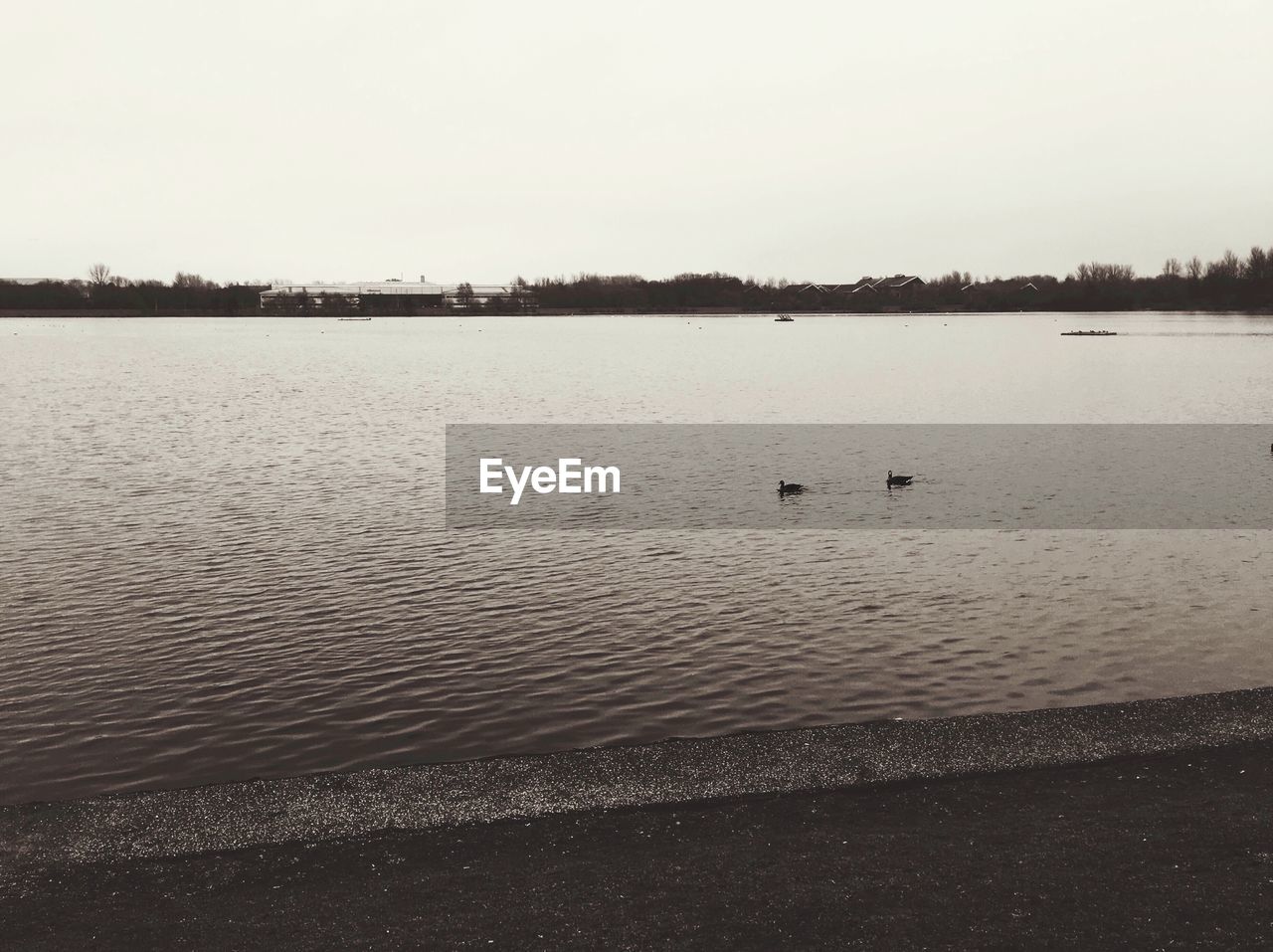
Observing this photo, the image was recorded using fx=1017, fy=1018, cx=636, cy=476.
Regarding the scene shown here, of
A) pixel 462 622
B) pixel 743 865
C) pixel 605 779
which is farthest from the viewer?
pixel 462 622

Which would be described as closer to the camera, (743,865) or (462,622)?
(743,865)

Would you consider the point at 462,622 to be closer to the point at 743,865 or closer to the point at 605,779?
the point at 605,779

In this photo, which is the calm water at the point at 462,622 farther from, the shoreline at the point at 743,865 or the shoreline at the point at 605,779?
the shoreline at the point at 743,865

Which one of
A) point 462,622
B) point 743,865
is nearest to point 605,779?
point 743,865

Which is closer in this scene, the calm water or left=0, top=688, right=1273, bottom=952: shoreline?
left=0, top=688, right=1273, bottom=952: shoreline

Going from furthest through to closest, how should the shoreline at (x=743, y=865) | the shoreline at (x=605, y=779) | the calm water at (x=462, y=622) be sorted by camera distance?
the calm water at (x=462, y=622)
the shoreline at (x=605, y=779)
the shoreline at (x=743, y=865)

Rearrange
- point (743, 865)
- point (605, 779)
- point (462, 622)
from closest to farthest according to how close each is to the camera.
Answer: point (743, 865) < point (605, 779) < point (462, 622)

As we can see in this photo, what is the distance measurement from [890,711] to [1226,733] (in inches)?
183

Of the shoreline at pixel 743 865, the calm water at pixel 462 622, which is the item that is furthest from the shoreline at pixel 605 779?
the calm water at pixel 462 622

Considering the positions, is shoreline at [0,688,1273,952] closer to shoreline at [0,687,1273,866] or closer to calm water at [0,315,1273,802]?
shoreline at [0,687,1273,866]

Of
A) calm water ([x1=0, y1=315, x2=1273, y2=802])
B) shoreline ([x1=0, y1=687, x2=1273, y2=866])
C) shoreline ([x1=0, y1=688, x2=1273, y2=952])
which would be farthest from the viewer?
calm water ([x1=0, y1=315, x2=1273, y2=802])

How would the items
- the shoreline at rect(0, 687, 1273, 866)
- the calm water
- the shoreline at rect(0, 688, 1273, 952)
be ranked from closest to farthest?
the shoreline at rect(0, 688, 1273, 952) < the shoreline at rect(0, 687, 1273, 866) < the calm water

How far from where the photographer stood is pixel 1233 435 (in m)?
51.0

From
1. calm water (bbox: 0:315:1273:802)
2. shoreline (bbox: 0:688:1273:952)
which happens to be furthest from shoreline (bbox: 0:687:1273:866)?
calm water (bbox: 0:315:1273:802)
